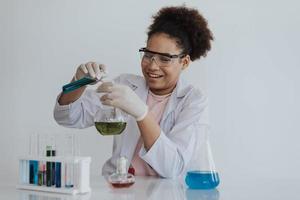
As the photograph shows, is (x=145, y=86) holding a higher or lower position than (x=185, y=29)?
lower

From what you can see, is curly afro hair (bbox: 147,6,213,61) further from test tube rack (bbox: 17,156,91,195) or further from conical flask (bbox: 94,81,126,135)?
test tube rack (bbox: 17,156,91,195)

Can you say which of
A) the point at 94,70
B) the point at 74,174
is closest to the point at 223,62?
the point at 94,70

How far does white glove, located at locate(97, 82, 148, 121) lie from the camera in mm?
1539

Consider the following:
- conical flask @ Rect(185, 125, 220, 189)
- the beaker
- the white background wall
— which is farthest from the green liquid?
the white background wall

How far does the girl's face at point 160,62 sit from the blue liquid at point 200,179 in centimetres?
54

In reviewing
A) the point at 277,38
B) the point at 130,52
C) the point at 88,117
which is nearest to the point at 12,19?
the point at 130,52

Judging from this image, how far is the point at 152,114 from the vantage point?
1.94 metres

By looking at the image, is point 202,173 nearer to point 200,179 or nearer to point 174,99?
point 200,179

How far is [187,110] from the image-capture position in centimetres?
184

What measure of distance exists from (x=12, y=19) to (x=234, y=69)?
3.69ft

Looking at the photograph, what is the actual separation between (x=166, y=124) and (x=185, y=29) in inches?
15.9

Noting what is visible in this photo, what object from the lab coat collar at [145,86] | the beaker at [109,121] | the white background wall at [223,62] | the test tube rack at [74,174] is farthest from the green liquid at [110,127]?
the white background wall at [223,62]

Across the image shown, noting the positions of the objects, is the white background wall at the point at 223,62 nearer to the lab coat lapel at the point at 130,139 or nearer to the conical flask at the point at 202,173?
the lab coat lapel at the point at 130,139

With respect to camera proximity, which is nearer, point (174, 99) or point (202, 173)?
point (202, 173)
